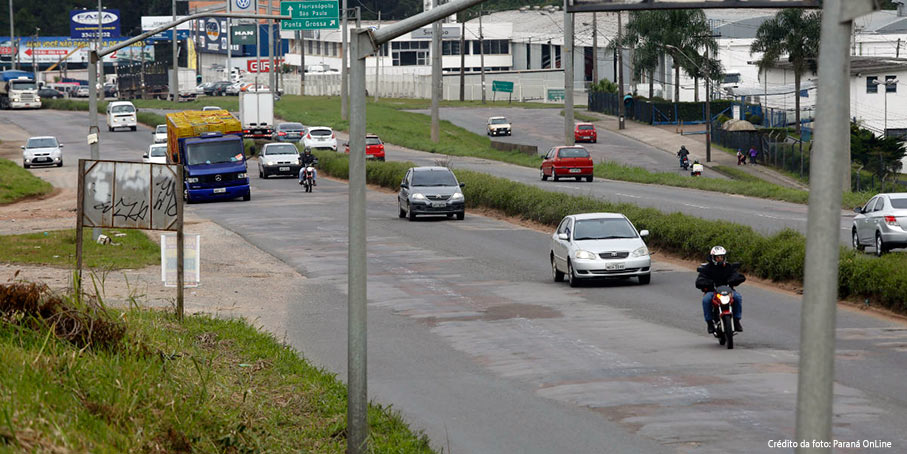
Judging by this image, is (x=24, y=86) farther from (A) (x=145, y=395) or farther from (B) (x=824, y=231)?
(B) (x=824, y=231)

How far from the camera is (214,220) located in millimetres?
39875

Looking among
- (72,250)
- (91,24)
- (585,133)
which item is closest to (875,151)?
(585,133)

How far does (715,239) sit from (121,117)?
68862mm

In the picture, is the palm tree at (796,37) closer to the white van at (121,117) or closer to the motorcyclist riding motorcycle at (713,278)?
the white van at (121,117)

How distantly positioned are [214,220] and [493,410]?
1089 inches

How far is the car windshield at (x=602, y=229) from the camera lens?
25469mm

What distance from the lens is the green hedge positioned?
21484 millimetres

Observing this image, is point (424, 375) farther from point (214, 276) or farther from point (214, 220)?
point (214, 220)

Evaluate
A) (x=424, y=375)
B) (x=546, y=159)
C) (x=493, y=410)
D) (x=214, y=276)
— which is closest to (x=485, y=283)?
(x=214, y=276)

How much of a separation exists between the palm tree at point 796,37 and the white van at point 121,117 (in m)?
46.6

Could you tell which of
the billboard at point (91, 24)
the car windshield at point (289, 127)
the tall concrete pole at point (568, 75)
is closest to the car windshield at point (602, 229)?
the tall concrete pole at point (568, 75)

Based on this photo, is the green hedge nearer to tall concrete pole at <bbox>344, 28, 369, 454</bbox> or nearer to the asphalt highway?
the asphalt highway

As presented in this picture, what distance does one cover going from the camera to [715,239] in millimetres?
27578

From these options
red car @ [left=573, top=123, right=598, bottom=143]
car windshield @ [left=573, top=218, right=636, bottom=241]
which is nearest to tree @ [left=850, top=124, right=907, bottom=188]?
red car @ [left=573, top=123, right=598, bottom=143]
